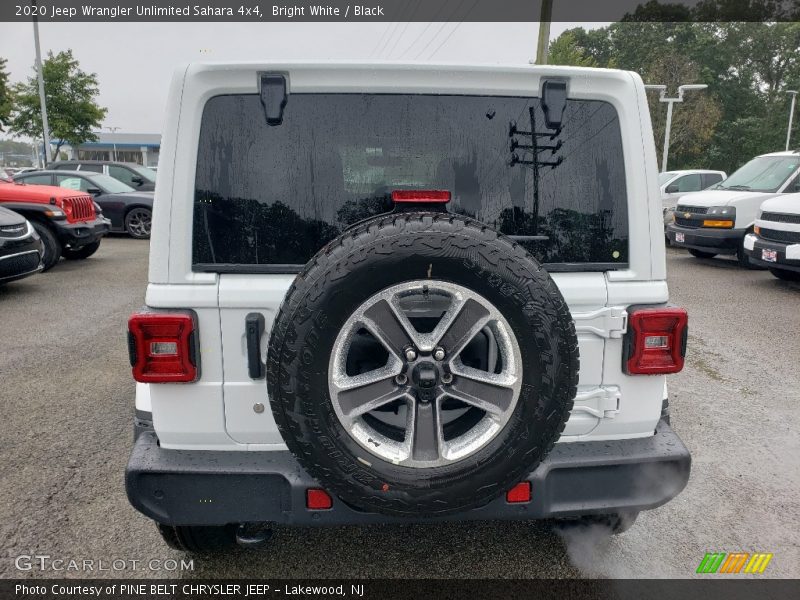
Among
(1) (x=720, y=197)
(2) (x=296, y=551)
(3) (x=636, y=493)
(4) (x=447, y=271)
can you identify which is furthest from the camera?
(1) (x=720, y=197)

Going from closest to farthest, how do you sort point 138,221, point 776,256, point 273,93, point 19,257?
point 273,93, point 19,257, point 776,256, point 138,221

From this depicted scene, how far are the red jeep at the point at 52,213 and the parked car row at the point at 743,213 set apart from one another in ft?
34.8

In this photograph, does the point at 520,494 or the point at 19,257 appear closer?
the point at 520,494

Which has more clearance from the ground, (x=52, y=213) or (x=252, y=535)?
(x=52, y=213)

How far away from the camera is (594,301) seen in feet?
6.88

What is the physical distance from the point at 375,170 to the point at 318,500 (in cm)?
117

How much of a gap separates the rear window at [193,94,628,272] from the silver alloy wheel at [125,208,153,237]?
1245 centimetres

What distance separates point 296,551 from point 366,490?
105 centimetres

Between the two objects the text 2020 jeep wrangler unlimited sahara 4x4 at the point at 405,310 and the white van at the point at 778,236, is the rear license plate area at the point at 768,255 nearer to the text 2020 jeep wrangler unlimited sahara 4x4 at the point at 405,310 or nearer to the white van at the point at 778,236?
the white van at the point at 778,236

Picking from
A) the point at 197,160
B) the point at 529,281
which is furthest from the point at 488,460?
the point at 197,160

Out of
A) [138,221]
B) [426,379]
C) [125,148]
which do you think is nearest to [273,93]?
[426,379]

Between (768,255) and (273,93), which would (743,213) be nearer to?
(768,255)

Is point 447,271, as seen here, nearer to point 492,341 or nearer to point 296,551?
point 492,341

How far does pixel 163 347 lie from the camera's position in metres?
2.03
